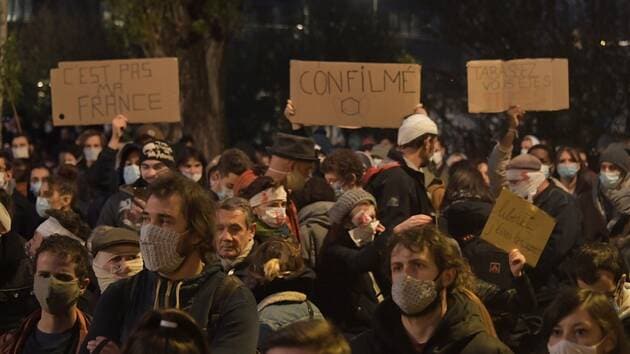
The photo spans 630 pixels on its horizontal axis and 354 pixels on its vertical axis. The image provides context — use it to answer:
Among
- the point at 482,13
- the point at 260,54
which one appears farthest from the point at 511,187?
the point at 260,54

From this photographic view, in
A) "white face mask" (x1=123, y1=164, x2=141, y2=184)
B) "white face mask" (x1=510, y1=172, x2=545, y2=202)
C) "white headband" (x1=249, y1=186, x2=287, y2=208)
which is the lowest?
"white face mask" (x1=123, y1=164, x2=141, y2=184)

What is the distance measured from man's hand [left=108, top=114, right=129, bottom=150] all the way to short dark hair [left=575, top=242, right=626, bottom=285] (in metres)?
5.47

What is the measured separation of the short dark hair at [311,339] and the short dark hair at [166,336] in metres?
0.29

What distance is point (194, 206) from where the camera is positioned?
6.58 meters

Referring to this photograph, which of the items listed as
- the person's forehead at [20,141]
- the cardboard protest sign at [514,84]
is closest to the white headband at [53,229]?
the cardboard protest sign at [514,84]

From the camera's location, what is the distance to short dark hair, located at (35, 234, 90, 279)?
7758mm

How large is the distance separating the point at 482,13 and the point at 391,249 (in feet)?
64.4

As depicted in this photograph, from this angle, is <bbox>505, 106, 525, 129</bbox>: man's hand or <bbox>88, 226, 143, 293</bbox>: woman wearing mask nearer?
<bbox>88, 226, 143, 293</bbox>: woman wearing mask

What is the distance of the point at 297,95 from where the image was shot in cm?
1266

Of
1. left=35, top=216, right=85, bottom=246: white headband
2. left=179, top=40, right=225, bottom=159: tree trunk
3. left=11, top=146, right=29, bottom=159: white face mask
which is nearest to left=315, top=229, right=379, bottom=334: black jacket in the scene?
left=35, top=216, right=85, bottom=246: white headband

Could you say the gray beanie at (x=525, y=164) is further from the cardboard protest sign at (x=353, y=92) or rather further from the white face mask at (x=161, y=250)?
the white face mask at (x=161, y=250)

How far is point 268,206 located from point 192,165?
408cm

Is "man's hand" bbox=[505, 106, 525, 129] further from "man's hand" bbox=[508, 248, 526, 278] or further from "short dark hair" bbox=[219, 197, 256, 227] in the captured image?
"short dark hair" bbox=[219, 197, 256, 227]

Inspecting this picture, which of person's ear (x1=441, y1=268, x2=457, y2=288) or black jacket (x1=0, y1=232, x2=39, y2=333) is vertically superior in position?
person's ear (x1=441, y1=268, x2=457, y2=288)
